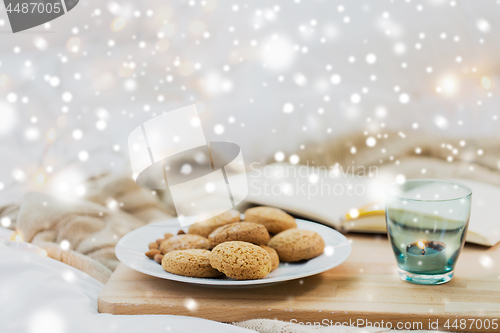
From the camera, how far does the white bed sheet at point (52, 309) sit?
35cm

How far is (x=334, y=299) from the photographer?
44 centimetres

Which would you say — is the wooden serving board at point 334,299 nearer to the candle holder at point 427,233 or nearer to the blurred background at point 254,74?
the candle holder at point 427,233

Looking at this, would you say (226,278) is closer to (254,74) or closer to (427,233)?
(427,233)

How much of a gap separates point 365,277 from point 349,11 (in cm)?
61

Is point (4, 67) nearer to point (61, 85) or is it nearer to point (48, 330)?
point (61, 85)

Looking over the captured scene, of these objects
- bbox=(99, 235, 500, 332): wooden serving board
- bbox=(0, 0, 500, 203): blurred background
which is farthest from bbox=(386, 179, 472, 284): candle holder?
bbox=(0, 0, 500, 203): blurred background

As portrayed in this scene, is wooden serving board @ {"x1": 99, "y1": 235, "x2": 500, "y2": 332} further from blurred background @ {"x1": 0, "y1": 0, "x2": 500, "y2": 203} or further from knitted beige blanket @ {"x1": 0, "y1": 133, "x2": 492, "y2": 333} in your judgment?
blurred background @ {"x1": 0, "y1": 0, "x2": 500, "y2": 203}

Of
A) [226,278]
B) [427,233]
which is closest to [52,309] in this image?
[226,278]

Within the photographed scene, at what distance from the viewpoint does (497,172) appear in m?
0.85

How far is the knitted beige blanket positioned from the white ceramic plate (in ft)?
0.16

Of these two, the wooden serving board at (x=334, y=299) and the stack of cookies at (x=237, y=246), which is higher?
the stack of cookies at (x=237, y=246)

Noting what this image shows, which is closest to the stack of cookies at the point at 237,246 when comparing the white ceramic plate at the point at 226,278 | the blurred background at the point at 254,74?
the white ceramic plate at the point at 226,278

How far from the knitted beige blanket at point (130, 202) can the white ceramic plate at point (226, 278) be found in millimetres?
49

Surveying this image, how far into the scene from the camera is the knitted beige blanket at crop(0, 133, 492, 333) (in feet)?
1.98
